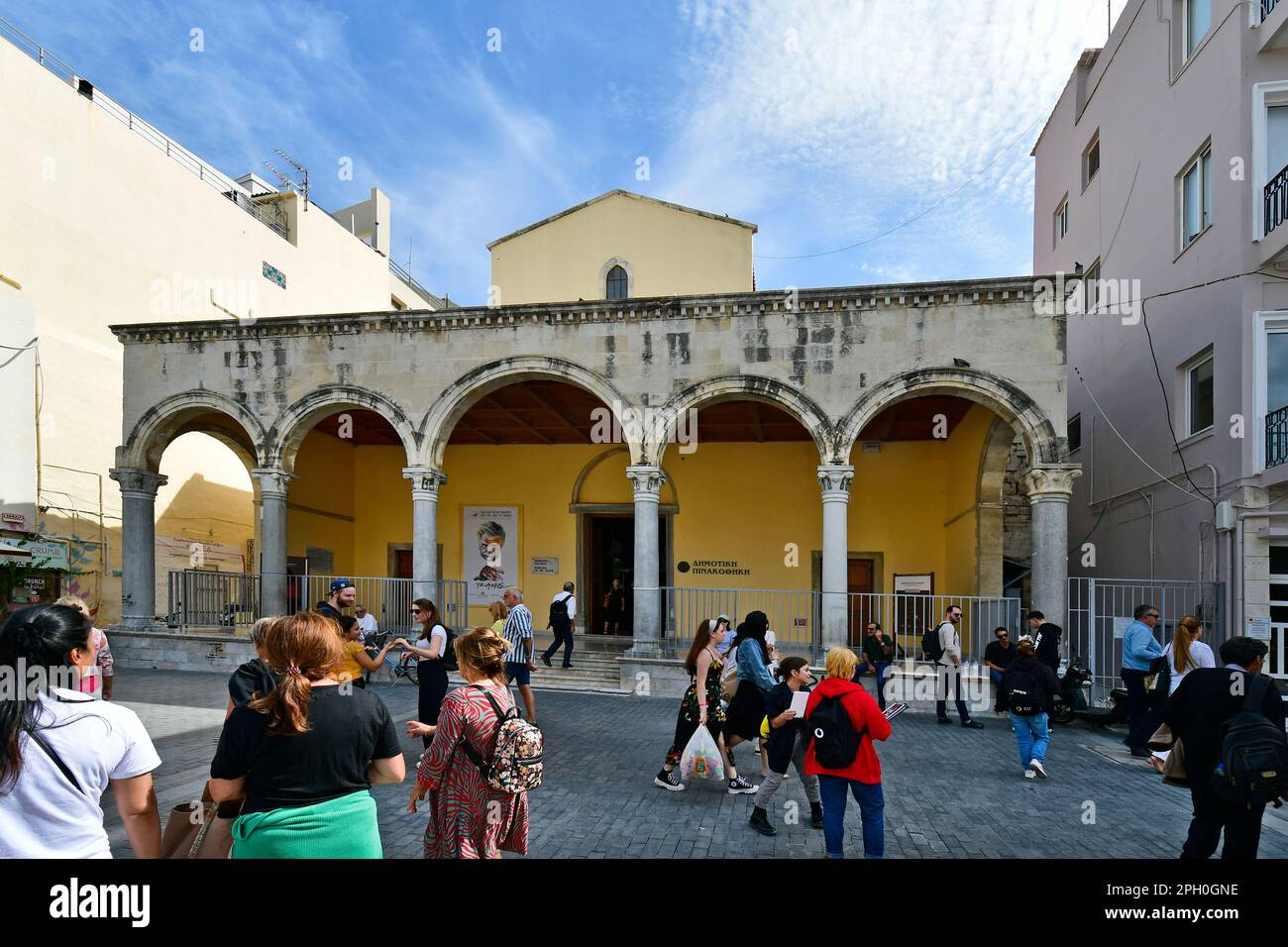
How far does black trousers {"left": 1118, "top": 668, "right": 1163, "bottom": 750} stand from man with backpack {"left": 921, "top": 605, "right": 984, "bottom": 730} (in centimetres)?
171

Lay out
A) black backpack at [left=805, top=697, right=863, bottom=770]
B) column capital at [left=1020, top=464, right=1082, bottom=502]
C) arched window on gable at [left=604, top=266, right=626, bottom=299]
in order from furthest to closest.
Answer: arched window on gable at [left=604, top=266, right=626, bottom=299]
column capital at [left=1020, top=464, right=1082, bottom=502]
black backpack at [left=805, top=697, right=863, bottom=770]

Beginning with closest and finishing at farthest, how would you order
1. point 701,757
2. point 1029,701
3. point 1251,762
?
point 1251,762 < point 701,757 < point 1029,701

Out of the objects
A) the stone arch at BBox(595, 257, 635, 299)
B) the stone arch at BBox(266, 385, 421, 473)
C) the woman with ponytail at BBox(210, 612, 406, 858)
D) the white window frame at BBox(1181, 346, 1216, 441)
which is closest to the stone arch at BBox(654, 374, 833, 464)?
the stone arch at BBox(266, 385, 421, 473)

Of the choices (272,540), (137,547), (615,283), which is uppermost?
(615,283)

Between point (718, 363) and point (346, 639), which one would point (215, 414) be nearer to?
point (718, 363)

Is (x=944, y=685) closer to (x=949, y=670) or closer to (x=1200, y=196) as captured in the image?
(x=949, y=670)

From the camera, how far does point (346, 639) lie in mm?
6031

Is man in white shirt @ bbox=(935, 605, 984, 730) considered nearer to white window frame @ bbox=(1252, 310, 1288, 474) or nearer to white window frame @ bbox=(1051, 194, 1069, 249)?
white window frame @ bbox=(1252, 310, 1288, 474)

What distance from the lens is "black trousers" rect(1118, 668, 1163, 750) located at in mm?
8641

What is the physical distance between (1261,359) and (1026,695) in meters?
7.17

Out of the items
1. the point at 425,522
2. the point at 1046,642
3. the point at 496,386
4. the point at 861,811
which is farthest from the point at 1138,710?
the point at 425,522

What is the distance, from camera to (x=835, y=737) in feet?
14.9
